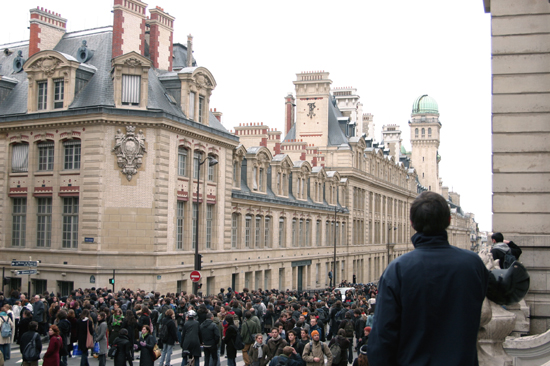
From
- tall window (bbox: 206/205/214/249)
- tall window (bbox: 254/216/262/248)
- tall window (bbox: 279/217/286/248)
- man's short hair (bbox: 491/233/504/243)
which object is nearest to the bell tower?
tall window (bbox: 279/217/286/248)

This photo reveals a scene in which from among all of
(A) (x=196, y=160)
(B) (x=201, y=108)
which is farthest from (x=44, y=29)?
(A) (x=196, y=160)

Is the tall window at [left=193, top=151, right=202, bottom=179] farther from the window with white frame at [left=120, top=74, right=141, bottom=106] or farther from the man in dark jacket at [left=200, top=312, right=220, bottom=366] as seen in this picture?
the man in dark jacket at [left=200, top=312, right=220, bottom=366]

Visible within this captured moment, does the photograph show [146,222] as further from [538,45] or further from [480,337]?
[480,337]

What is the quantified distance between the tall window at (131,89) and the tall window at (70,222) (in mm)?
5630

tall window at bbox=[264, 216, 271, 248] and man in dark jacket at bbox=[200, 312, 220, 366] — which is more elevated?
tall window at bbox=[264, 216, 271, 248]

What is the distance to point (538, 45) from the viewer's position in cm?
1388

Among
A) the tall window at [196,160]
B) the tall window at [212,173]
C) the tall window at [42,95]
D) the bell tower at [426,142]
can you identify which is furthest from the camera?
the bell tower at [426,142]

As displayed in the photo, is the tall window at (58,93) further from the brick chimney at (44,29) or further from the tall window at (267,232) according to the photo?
the tall window at (267,232)

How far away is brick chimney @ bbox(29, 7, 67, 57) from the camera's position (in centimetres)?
3475

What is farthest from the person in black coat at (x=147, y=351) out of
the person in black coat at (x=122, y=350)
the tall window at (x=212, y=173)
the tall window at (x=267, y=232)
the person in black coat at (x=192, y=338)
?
the tall window at (x=267, y=232)

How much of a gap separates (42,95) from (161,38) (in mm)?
7552

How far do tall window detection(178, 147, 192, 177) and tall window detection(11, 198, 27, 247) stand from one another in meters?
8.45

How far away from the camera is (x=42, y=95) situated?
32000 millimetres

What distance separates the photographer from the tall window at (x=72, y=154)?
30.6 m
